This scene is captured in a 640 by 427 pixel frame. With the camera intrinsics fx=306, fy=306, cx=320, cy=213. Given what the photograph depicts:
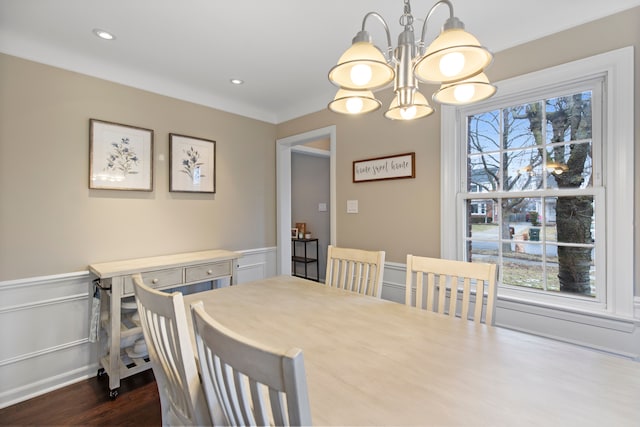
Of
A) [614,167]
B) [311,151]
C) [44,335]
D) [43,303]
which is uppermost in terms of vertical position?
[311,151]

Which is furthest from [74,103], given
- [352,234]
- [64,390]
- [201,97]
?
[352,234]

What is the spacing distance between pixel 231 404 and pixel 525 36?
2442 mm

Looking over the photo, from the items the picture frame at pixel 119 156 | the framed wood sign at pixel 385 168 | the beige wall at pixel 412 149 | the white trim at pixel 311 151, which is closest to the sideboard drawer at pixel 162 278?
the picture frame at pixel 119 156

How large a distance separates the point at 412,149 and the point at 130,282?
2299 millimetres

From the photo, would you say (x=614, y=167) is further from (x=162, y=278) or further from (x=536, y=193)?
(x=162, y=278)

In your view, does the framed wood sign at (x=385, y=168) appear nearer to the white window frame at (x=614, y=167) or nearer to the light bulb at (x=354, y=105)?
the white window frame at (x=614, y=167)

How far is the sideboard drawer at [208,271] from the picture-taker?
2.44 meters

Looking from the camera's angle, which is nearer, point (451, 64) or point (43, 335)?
point (451, 64)

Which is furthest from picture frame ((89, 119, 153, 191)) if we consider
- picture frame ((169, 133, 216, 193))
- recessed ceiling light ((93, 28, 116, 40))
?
recessed ceiling light ((93, 28, 116, 40))

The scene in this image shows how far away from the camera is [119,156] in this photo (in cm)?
242

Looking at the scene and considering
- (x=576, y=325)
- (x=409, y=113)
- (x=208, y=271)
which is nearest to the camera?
(x=409, y=113)

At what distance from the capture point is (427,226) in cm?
234

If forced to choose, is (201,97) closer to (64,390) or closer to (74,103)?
(74,103)

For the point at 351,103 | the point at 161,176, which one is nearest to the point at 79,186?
the point at 161,176
